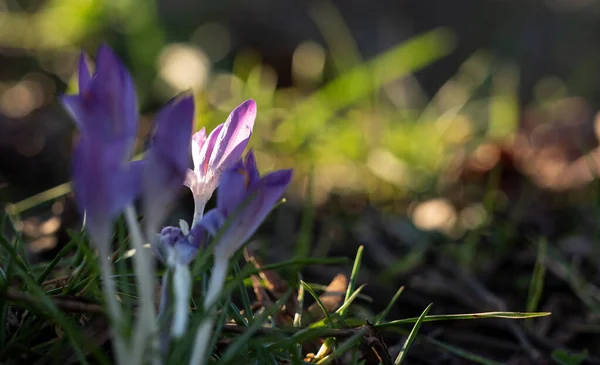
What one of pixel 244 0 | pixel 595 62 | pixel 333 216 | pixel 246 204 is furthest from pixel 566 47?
pixel 246 204

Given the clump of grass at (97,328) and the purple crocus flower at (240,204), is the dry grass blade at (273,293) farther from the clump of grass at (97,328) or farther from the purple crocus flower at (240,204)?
the purple crocus flower at (240,204)

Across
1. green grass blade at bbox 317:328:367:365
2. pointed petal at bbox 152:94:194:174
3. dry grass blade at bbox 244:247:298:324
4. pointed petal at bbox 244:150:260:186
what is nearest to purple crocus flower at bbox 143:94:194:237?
pointed petal at bbox 152:94:194:174

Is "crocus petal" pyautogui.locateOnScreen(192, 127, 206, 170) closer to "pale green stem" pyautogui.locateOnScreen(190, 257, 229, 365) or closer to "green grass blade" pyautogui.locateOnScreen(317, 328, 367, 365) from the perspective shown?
"pale green stem" pyautogui.locateOnScreen(190, 257, 229, 365)

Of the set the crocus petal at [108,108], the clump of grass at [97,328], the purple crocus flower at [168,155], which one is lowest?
the clump of grass at [97,328]

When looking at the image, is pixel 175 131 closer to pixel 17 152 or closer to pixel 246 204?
pixel 246 204

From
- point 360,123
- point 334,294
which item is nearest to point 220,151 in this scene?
point 334,294

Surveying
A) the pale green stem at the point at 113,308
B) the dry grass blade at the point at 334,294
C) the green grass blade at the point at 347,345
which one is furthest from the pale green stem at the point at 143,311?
the dry grass blade at the point at 334,294
